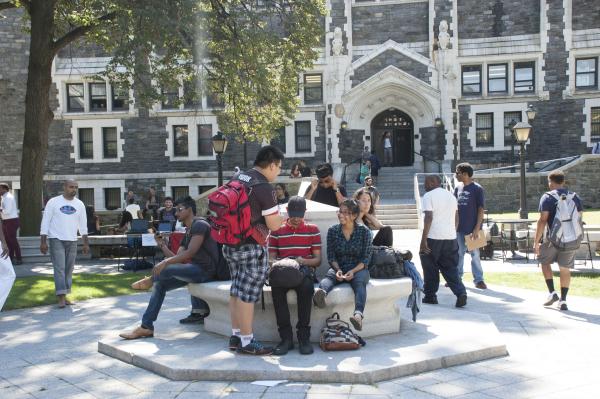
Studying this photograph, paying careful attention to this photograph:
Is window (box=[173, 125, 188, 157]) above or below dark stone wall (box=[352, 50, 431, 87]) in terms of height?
below

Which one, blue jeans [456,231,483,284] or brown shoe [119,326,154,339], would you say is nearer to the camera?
brown shoe [119,326,154,339]

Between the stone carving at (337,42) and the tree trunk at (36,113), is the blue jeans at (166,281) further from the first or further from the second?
the stone carving at (337,42)

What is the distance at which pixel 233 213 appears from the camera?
5289 mm

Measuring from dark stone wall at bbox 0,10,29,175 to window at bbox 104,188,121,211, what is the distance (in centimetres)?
444

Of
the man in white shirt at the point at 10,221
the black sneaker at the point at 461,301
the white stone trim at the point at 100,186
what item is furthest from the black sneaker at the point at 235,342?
the white stone trim at the point at 100,186

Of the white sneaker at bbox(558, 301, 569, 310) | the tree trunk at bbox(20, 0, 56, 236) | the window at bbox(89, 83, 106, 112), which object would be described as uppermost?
the window at bbox(89, 83, 106, 112)

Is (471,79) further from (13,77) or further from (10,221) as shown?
(13,77)

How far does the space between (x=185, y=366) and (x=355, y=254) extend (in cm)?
208

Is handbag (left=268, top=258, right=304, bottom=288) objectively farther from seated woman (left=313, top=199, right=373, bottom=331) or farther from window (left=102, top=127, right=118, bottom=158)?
window (left=102, top=127, right=118, bottom=158)

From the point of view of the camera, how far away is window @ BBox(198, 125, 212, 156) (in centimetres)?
2998

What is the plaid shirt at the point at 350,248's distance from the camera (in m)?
6.32

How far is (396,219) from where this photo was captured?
20.6 m

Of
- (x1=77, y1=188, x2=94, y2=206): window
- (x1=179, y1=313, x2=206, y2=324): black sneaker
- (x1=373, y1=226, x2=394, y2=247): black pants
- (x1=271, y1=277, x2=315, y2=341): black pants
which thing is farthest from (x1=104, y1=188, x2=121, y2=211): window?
(x1=271, y1=277, x2=315, y2=341): black pants

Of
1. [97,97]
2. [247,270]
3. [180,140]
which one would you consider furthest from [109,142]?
[247,270]
